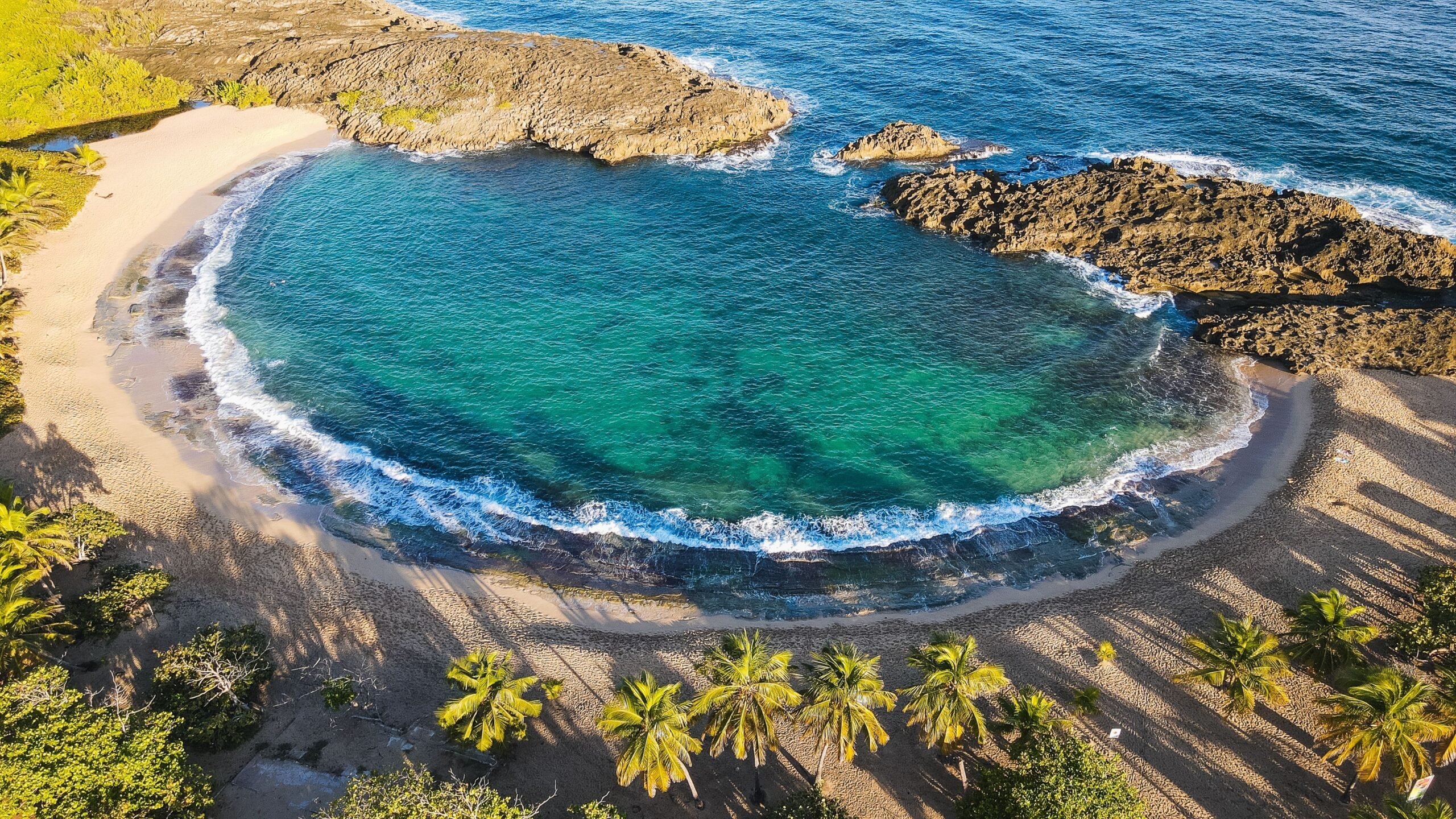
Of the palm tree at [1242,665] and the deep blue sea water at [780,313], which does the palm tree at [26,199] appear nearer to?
the deep blue sea water at [780,313]

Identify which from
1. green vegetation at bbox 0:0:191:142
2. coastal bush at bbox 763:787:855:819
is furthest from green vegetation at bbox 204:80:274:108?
coastal bush at bbox 763:787:855:819

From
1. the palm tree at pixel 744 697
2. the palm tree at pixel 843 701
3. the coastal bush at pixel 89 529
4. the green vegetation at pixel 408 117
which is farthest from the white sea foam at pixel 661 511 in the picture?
the green vegetation at pixel 408 117

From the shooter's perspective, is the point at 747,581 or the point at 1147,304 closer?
the point at 747,581

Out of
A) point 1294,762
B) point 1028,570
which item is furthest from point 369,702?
point 1294,762

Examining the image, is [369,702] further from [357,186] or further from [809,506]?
[357,186]

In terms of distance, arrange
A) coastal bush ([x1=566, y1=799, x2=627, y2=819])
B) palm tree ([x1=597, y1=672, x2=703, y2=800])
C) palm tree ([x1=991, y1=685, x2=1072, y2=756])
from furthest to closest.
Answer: palm tree ([x1=991, y1=685, x2=1072, y2=756])
coastal bush ([x1=566, y1=799, x2=627, y2=819])
palm tree ([x1=597, y1=672, x2=703, y2=800])

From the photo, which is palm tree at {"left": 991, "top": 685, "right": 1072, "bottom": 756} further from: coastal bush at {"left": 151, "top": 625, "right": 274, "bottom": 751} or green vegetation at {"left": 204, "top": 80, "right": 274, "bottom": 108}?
green vegetation at {"left": 204, "top": 80, "right": 274, "bottom": 108}
